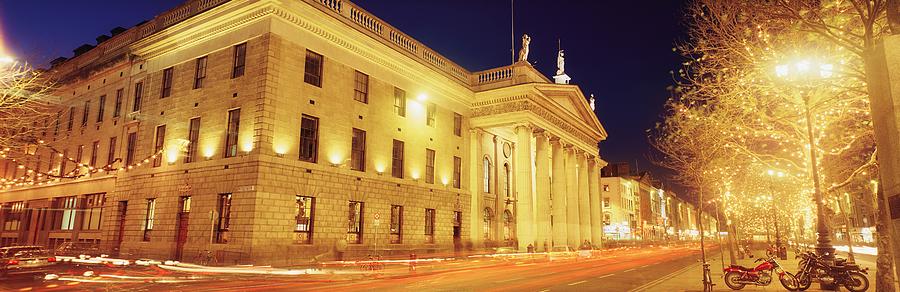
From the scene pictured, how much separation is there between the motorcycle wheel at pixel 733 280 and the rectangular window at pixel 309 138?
19725mm

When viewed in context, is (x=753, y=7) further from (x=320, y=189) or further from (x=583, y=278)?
(x=320, y=189)

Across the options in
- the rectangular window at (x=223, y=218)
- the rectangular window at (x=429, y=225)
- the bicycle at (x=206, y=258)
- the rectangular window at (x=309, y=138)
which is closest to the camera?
the bicycle at (x=206, y=258)

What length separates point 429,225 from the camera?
118ft

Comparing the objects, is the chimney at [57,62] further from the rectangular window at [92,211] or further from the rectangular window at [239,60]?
the rectangular window at [239,60]

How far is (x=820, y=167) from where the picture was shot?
20.4 m

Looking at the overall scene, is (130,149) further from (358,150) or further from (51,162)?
(358,150)

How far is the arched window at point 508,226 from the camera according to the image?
152ft

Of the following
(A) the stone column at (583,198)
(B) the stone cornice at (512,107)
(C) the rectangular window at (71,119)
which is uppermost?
(B) the stone cornice at (512,107)

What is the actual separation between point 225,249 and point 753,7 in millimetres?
22760

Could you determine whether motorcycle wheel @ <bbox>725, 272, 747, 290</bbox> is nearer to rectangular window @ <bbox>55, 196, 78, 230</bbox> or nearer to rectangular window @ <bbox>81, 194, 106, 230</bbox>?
rectangular window @ <bbox>81, 194, 106, 230</bbox>

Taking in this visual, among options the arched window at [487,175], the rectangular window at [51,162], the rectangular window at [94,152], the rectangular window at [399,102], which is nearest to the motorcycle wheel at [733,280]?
the rectangular window at [399,102]

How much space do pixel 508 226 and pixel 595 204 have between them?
13650mm

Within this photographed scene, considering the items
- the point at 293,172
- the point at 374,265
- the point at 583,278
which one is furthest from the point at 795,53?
the point at 293,172

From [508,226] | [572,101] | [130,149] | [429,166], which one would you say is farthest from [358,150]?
[572,101]
